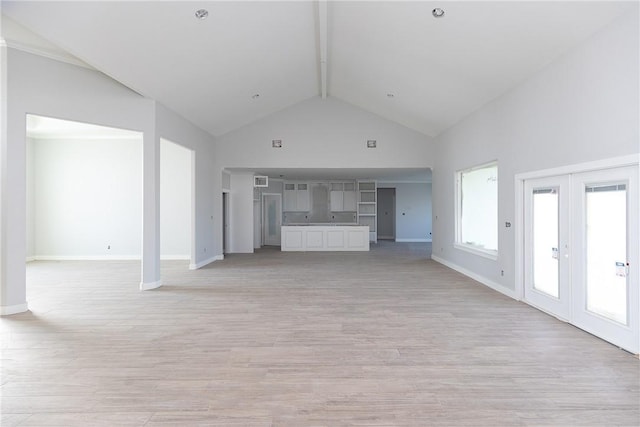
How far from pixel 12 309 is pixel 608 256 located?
6.87 meters

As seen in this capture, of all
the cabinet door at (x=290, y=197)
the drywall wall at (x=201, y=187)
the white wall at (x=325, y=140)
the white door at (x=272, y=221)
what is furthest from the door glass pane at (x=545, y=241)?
the cabinet door at (x=290, y=197)

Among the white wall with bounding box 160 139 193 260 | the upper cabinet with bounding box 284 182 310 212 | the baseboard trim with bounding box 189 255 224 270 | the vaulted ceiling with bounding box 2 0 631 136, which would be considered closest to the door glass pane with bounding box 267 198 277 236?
the upper cabinet with bounding box 284 182 310 212

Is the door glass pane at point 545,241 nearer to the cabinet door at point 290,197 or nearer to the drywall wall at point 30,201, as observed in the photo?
the cabinet door at point 290,197

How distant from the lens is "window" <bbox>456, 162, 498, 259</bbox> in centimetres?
648

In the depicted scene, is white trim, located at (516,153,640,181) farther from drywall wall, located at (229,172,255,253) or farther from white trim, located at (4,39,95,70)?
drywall wall, located at (229,172,255,253)

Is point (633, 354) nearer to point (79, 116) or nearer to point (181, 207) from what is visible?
point (79, 116)

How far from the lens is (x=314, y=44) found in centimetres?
655

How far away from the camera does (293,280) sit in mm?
6816

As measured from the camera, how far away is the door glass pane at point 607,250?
11.5 ft

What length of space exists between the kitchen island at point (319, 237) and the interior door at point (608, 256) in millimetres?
7833

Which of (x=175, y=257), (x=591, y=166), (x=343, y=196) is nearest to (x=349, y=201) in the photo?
(x=343, y=196)

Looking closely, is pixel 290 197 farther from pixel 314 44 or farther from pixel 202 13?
pixel 202 13

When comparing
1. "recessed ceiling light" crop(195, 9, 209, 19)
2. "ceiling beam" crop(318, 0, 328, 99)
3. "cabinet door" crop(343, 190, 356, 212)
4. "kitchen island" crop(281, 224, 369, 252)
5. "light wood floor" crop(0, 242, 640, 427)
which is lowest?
"light wood floor" crop(0, 242, 640, 427)

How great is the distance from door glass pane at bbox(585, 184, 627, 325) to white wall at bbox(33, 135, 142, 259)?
31.2 ft
